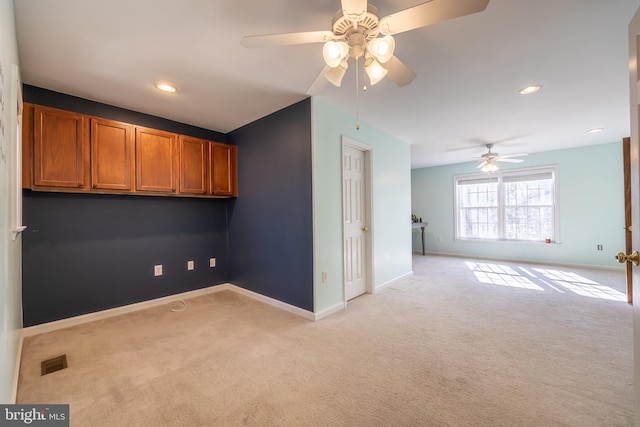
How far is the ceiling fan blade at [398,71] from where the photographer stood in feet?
4.95

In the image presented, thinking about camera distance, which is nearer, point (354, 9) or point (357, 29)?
point (354, 9)

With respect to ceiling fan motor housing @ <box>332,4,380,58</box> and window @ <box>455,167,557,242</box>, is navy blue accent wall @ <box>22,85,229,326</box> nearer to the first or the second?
ceiling fan motor housing @ <box>332,4,380,58</box>

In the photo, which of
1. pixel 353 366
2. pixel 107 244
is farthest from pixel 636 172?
pixel 107 244

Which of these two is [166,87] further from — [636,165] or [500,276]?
[500,276]

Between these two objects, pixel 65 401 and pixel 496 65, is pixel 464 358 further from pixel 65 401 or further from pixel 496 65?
pixel 65 401

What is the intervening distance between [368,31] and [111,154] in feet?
9.32

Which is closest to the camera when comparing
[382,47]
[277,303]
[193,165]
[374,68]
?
[382,47]

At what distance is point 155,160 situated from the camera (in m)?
2.99

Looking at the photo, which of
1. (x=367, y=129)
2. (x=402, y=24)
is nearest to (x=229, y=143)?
(x=367, y=129)

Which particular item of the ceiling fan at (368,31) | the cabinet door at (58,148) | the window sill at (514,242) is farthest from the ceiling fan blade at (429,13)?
the window sill at (514,242)

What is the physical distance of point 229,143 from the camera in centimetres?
388

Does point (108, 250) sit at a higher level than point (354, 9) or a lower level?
lower

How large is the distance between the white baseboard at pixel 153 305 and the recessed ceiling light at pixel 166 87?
8.12 ft

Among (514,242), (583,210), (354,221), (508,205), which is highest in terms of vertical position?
(508,205)
